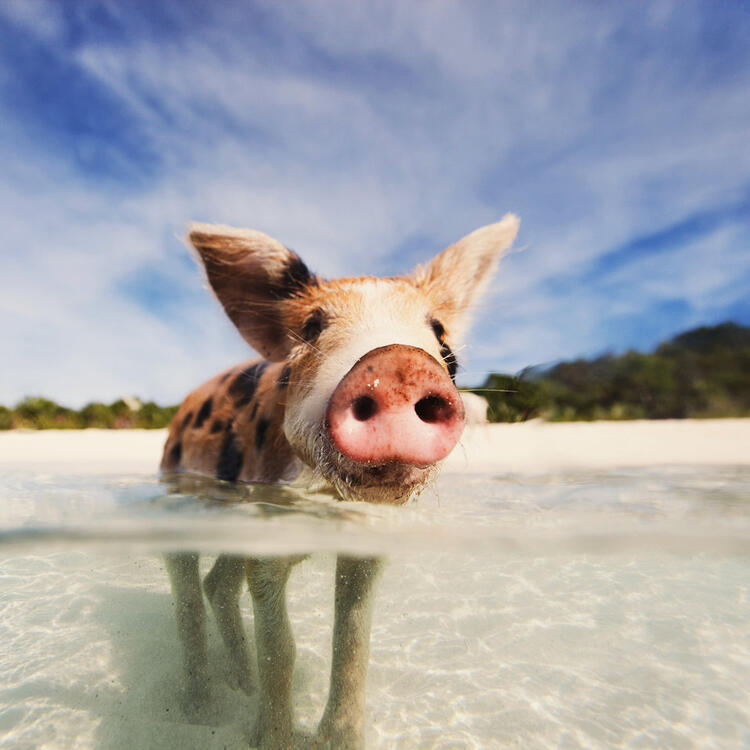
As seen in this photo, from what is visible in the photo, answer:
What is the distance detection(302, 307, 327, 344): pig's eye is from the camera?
2877 millimetres

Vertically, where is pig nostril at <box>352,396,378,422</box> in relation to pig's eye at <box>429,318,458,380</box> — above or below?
below

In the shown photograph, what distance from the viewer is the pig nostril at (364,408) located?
2.07 metres

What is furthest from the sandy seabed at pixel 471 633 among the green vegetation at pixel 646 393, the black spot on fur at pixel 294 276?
the green vegetation at pixel 646 393

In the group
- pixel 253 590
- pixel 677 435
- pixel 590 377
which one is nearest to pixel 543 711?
pixel 253 590

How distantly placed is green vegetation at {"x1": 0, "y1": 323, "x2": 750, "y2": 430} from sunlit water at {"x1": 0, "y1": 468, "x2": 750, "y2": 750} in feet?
23.6

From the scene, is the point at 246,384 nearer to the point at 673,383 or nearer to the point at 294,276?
the point at 294,276

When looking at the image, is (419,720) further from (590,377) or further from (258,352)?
(590,377)

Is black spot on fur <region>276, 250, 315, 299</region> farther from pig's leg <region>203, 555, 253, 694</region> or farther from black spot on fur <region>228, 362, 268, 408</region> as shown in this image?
pig's leg <region>203, 555, 253, 694</region>

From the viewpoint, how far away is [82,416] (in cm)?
1513

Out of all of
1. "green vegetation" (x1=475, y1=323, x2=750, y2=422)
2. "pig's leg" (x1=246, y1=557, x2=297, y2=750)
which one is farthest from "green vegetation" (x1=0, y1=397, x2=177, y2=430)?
"pig's leg" (x1=246, y1=557, x2=297, y2=750)

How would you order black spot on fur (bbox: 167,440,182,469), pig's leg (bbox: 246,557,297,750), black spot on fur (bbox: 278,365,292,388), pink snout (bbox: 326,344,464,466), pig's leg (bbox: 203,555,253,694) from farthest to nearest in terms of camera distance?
black spot on fur (bbox: 167,440,182,469) < pig's leg (bbox: 203,555,253,694) < black spot on fur (bbox: 278,365,292,388) < pig's leg (bbox: 246,557,297,750) < pink snout (bbox: 326,344,464,466)

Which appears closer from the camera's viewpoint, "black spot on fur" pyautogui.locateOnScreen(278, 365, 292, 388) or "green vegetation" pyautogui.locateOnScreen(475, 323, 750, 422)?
"black spot on fur" pyautogui.locateOnScreen(278, 365, 292, 388)

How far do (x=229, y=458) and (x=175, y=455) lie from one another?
99cm

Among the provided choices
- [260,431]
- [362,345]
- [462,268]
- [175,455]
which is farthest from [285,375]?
[175,455]
